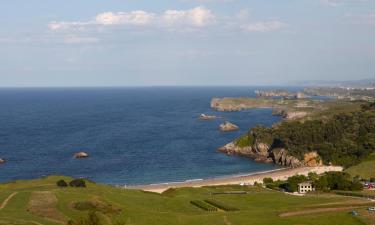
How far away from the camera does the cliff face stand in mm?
125250

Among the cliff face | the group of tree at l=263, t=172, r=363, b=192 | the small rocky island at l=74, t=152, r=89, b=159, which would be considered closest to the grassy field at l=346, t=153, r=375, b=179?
the cliff face

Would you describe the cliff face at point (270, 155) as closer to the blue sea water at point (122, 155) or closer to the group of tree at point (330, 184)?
the blue sea water at point (122, 155)

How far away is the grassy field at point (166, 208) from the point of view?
5371 cm

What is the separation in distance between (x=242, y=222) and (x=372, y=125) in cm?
9668

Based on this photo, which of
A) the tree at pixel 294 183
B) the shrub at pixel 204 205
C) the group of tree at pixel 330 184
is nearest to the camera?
the shrub at pixel 204 205

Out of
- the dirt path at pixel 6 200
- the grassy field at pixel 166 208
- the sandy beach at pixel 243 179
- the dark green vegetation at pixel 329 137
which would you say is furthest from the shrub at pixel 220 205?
the dark green vegetation at pixel 329 137

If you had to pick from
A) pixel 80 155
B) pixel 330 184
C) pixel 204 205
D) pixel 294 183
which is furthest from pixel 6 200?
pixel 80 155

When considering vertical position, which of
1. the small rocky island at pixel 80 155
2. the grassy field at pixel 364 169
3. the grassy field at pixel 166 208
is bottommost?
the small rocky island at pixel 80 155

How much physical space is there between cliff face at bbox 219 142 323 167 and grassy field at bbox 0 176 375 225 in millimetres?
50590

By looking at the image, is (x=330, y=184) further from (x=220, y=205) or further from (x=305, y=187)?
(x=220, y=205)

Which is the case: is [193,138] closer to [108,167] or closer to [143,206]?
[108,167]

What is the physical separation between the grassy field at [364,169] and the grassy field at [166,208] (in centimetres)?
2965

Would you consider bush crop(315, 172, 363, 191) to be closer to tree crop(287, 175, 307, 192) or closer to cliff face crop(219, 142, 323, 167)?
tree crop(287, 175, 307, 192)

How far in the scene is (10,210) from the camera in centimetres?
5347
